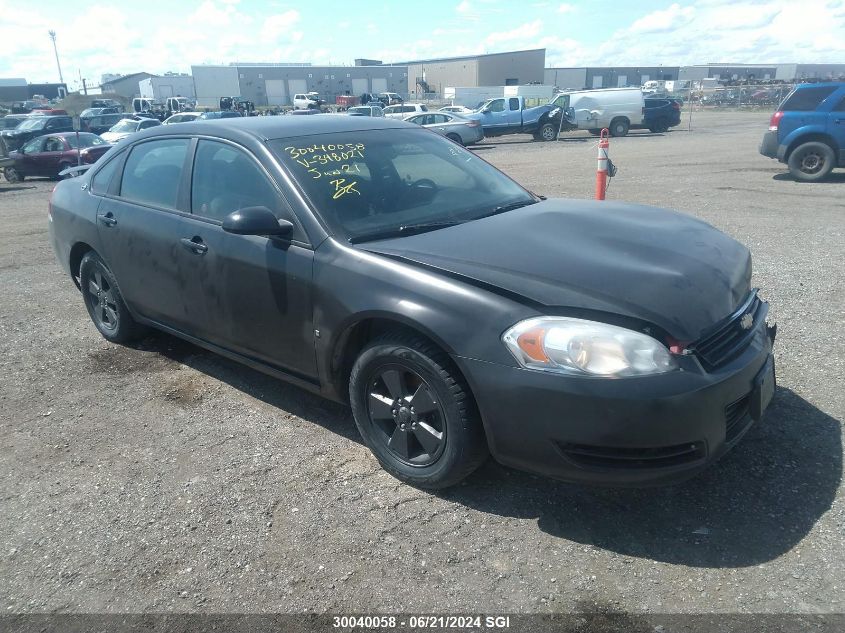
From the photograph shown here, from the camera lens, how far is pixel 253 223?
3.26m

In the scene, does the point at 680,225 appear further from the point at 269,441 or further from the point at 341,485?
the point at 269,441

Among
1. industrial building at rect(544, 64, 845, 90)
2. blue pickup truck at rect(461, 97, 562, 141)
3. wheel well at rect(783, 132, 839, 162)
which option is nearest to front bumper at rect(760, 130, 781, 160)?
wheel well at rect(783, 132, 839, 162)

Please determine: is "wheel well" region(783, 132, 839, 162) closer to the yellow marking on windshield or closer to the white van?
the yellow marking on windshield

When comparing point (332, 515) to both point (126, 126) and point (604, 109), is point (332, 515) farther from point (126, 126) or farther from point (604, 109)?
point (604, 109)

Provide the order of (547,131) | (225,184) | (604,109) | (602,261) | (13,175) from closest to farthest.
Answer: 1. (602,261)
2. (225,184)
3. (13,175)
4. (547,131)
5. (604,109)

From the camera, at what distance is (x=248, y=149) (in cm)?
371

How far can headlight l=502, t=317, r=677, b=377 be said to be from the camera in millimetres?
2514

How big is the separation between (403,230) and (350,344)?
25.0 inches

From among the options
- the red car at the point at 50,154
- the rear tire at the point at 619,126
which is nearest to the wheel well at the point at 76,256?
the red car at the point at 50,154

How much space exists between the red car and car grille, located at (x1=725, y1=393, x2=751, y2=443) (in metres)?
19.2

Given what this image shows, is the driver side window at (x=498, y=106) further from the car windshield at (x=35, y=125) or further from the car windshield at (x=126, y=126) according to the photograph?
the car windshield at (x=35, y=125)

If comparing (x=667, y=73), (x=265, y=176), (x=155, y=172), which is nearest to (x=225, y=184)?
(x=265, y=176)

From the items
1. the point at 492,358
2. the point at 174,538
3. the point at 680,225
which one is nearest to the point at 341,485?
the point at 174,538

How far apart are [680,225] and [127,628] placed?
3.14 m
